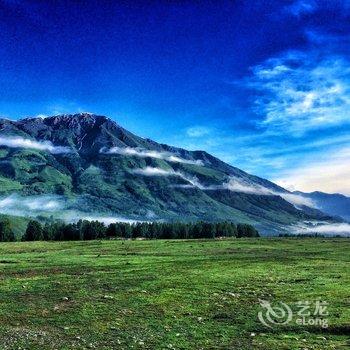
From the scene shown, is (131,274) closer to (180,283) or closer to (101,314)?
(180,283)

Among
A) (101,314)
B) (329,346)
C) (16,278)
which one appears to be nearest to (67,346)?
(101,314)

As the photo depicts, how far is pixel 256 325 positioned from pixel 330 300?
10.4 metres

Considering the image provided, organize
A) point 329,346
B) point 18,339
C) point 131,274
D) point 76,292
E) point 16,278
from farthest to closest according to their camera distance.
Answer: point 131,274
point 16,278
point 76,292
point 18,339
point 329,346

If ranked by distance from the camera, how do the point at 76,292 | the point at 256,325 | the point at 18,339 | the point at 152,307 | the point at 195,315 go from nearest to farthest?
1. the point at 18,339
2. the point at 256,325
3. the point at 195,315
4. the point at 152,307
5. the point at 76,292

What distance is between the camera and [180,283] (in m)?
46.1

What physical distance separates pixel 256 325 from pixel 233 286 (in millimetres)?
16105

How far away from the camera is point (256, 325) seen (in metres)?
28.0

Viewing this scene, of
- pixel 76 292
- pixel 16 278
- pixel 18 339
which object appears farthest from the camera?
pixel 16 278

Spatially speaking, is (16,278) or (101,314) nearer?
(101,314)

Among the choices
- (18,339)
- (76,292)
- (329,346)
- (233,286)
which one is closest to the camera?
(329,346)

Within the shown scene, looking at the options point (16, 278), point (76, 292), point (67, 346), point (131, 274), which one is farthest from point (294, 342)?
point (16, 278)

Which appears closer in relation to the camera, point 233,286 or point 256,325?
point 256,325

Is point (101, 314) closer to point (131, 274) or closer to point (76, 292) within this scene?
point (76, 292)

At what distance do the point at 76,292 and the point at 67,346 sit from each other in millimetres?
17342
